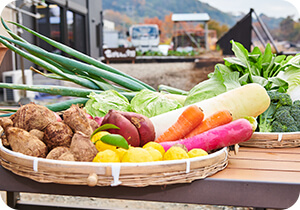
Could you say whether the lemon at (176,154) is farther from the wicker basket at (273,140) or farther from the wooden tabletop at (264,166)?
the wicker basket at (273,140)

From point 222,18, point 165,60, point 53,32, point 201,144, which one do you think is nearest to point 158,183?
point 201,144

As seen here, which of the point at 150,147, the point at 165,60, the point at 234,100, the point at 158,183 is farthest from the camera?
the point at 165,60

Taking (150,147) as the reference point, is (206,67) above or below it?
below

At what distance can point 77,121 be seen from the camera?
1063 millimetres

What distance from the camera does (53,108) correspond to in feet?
5.35

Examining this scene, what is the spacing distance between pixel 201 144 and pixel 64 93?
0.82 metres

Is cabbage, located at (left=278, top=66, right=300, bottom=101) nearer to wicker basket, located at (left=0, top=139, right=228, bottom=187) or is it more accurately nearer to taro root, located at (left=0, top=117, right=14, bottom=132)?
wicker basket, located at (left=0, top=139, right=228, bottom=187)

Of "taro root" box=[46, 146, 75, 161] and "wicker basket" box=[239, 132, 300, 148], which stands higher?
"taro root" box=[46, 146, 75, 161]

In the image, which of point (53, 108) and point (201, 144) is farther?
point (53, 108)

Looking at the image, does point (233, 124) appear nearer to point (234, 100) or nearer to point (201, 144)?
point (201, 144)

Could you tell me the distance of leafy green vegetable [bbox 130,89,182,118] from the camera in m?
1.59

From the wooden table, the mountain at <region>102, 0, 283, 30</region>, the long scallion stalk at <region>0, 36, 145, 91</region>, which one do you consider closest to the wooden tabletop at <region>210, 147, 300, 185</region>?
the wooden table

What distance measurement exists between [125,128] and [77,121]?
0.16m

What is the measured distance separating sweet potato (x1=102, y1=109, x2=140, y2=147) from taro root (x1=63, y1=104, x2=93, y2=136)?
77 mm
